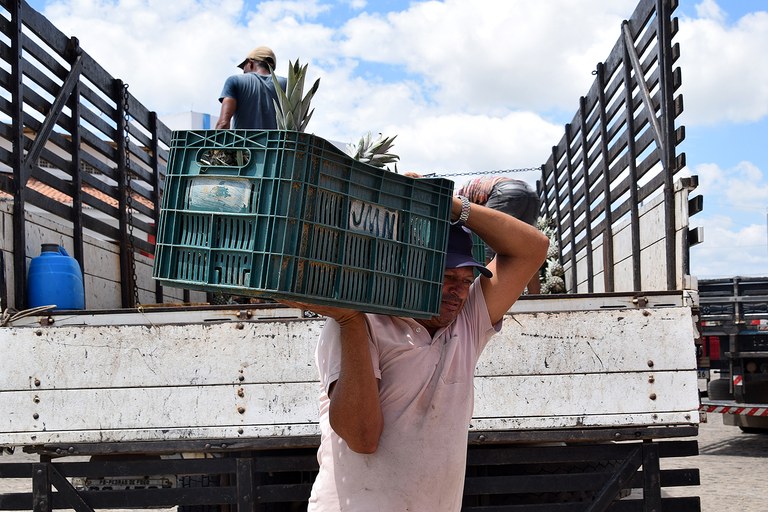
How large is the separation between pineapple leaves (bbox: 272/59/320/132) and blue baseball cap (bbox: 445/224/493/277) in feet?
1.99

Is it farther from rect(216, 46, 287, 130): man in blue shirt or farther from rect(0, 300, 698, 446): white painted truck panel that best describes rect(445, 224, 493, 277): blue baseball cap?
rect(216, 46, 287, 130): man in blue shirt

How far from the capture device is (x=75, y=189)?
6281mm

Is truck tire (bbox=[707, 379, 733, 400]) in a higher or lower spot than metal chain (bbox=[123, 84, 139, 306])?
lower

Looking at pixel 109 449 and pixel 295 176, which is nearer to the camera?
pixel 295 176

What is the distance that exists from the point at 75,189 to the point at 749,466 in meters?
7.53

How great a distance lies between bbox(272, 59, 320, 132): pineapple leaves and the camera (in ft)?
8.71

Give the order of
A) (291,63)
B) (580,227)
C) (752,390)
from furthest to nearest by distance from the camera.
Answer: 1. (752,390)
2. (580,227)
3. (291,63)

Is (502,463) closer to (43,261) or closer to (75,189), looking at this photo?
(43,261)

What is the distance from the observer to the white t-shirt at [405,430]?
8.84 feet

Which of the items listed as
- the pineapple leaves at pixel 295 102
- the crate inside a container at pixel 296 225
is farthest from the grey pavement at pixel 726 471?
the pineapple leaves at pixel 295 102

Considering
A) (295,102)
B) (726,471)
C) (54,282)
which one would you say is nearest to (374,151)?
(295,102)

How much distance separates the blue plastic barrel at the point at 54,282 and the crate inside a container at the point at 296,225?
8.54ft

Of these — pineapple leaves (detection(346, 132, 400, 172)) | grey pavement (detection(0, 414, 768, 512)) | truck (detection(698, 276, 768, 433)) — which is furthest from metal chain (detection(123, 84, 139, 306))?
truck (detection(698, 276, 768, 433))

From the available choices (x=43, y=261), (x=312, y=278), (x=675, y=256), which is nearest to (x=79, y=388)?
(x=43, y=261)
